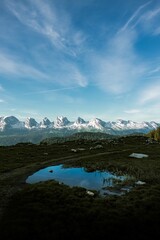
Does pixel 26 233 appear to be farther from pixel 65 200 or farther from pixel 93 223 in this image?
pixel 65 200

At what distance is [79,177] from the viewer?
1606 inches

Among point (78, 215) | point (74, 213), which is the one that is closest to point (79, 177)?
point (74, 213)

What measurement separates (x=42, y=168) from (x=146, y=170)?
21.7m

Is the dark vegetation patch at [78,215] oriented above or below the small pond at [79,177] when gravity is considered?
below

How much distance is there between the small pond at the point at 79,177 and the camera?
34.8 m

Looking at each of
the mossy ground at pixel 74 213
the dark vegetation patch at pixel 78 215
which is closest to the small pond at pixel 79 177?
the mossy ground at pixel 74 213

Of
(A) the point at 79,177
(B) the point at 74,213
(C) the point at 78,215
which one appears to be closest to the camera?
(C) the point at 78,215

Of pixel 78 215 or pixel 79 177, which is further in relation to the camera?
pixel 79 177

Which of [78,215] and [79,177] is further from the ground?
[79,177]

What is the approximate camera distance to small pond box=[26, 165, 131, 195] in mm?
34797

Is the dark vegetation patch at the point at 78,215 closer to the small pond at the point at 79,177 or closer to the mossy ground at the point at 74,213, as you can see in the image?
the mossy ground at the point at 74,213

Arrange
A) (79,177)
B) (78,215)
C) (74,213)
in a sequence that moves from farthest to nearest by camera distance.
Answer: (79,177) → (74,213) → (78,215)

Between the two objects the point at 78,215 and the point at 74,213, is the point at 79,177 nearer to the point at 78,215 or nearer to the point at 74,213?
the point at 74,213

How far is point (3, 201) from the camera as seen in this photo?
85.0ft
